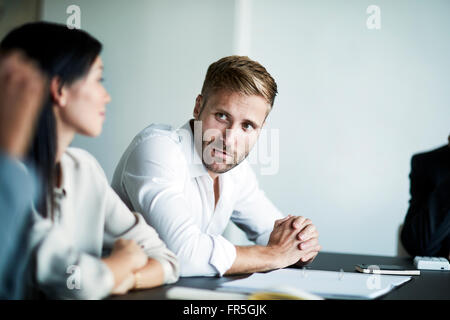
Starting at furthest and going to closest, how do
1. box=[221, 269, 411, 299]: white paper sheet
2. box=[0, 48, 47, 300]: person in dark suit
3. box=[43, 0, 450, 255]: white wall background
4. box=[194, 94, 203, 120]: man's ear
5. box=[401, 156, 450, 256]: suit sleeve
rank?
box=[43, 0, 450, 255]: white wall background, box=[401, 156, 450, 256]: suit sleeve, box=[194, 94, 203, 120]: man's ear, box=[221, 269, 411, 299]: white paper sheet, box=[0, 48, 47, 300]: person in dark suit

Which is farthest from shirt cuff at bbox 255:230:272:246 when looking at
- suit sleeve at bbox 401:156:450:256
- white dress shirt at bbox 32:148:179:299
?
white dress shirt at bbox 32:148:179:299

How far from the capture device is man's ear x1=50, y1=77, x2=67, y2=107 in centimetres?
82

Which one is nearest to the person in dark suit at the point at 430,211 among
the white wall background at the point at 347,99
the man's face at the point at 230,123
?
the white wall background at the point at 347,99

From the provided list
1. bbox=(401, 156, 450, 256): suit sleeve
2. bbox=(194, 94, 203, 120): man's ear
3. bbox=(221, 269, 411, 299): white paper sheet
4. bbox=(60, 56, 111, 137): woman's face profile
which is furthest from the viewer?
bbox=(401, 156, 450, 256): suit sleeve

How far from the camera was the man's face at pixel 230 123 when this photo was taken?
1444 millimetres

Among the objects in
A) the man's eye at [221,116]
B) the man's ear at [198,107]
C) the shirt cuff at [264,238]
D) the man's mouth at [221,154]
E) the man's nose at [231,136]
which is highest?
the man's ear at [198,107]

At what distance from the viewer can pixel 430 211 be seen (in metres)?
2.04

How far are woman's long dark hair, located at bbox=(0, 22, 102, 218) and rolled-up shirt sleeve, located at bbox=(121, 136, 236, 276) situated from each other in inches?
16.8

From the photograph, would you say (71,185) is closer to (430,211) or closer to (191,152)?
Result: (191,152)

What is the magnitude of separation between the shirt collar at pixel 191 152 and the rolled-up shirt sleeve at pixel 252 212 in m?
0.28

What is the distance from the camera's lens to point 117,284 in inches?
35.1

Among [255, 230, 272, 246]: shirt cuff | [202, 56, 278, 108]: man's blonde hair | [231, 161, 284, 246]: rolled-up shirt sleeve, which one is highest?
[202, 56, 278, 108]: man's blonde hair

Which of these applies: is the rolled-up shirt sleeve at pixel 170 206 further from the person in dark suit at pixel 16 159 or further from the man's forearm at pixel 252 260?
the person in dark suit at pixel 16 159

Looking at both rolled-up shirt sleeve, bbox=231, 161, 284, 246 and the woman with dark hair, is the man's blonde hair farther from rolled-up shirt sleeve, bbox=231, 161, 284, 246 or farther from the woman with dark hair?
the woman with dark hair
